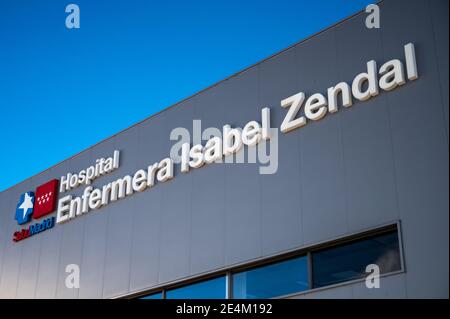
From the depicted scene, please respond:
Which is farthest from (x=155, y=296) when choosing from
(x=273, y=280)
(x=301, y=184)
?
(x=301, y=184)

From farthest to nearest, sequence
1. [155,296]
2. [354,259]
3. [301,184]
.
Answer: [155,296] < [301,184] < [354,259]

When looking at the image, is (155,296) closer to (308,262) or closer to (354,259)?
(308,262)

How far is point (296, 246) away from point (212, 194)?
246cm

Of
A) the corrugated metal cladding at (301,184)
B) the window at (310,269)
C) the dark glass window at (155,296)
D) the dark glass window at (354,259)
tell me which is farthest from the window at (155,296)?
the dark glass window at (354,259)

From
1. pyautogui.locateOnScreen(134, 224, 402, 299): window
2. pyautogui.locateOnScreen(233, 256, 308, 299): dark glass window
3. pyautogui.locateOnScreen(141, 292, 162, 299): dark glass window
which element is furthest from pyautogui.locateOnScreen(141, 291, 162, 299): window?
pyautogui.locateOnScreen(233, 256, 308, 299): dark glass window

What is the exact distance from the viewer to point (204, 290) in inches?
503

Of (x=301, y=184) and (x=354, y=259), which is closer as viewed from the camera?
(x=354, y=259)

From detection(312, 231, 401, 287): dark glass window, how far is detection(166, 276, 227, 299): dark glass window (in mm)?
2023

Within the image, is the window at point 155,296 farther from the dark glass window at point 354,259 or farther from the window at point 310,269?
the dark glass window at point 354,259

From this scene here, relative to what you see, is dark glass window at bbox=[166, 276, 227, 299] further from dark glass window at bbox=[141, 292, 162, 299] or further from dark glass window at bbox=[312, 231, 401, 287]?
dark glass window at bbox=[312, 231, 401, 287]

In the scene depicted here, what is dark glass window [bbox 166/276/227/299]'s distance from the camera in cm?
1248

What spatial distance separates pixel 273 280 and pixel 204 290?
1589mm

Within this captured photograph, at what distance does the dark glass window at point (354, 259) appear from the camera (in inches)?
404

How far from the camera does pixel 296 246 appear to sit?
11352 mm
